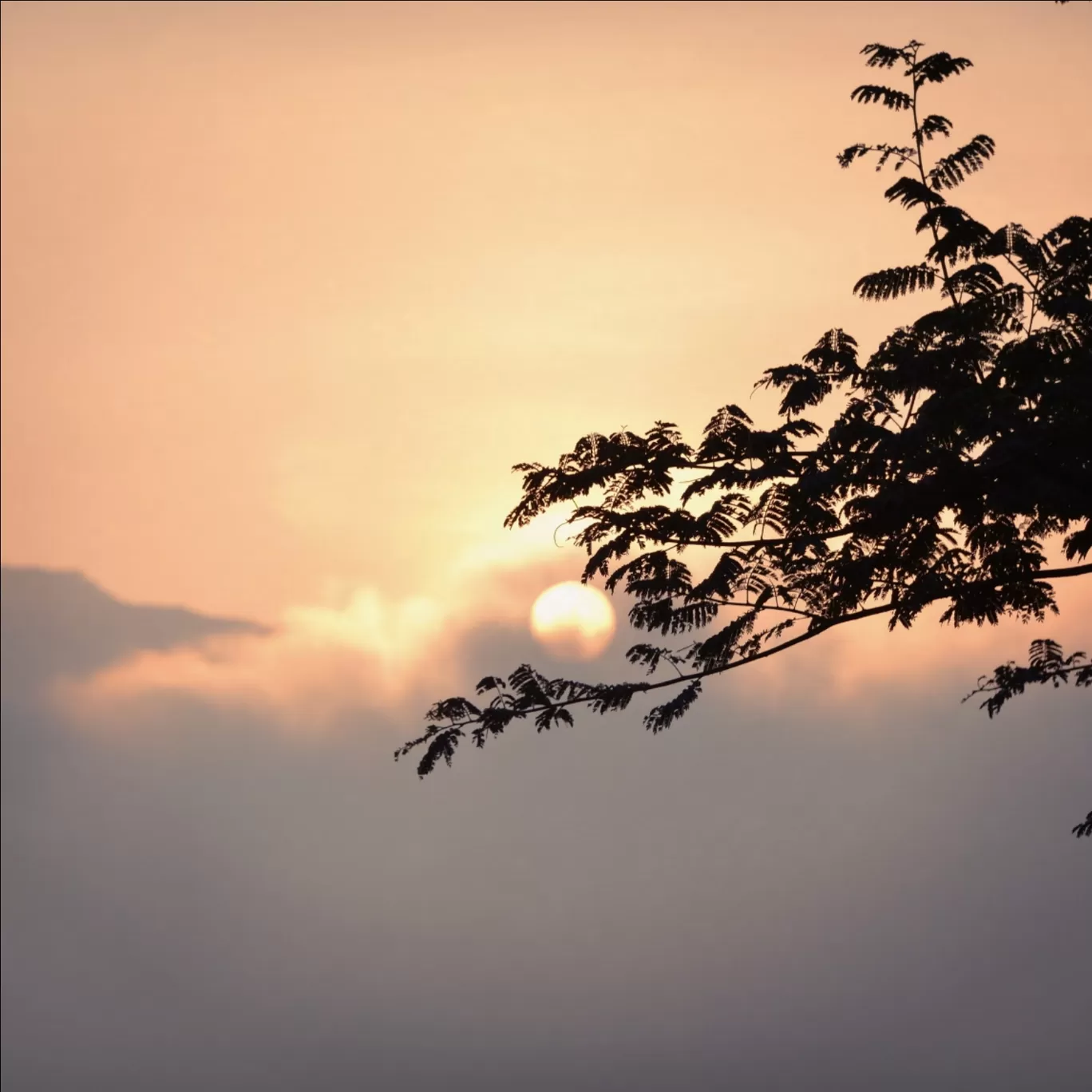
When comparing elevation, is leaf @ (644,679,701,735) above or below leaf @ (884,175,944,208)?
below

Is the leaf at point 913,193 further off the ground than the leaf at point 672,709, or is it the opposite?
the leaf at point 913,193

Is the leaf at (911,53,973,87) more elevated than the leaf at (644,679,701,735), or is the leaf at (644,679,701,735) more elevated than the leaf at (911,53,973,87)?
the leaf at (911,53,973,87)

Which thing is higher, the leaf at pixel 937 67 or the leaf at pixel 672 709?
the leaf at pixel 937 67

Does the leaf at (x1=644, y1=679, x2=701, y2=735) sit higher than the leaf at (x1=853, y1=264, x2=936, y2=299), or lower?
lower

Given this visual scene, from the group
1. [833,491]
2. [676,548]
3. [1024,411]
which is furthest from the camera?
[676,548]

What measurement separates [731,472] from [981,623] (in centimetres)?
332

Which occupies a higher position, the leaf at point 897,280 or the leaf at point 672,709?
the leaf at point 897,280

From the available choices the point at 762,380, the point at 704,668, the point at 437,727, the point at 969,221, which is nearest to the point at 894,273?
the point at 969,221

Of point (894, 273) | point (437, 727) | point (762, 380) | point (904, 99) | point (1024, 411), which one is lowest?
point (437, 727)

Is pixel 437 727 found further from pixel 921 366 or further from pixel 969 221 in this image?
pixel 969 221

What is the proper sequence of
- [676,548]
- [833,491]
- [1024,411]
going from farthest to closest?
[676,548], [833,491], [1024,411]

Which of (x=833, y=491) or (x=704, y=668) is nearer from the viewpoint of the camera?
(x=833, y=491)

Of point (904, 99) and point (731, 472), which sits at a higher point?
point (904, 99)

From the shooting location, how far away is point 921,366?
51.2ft
